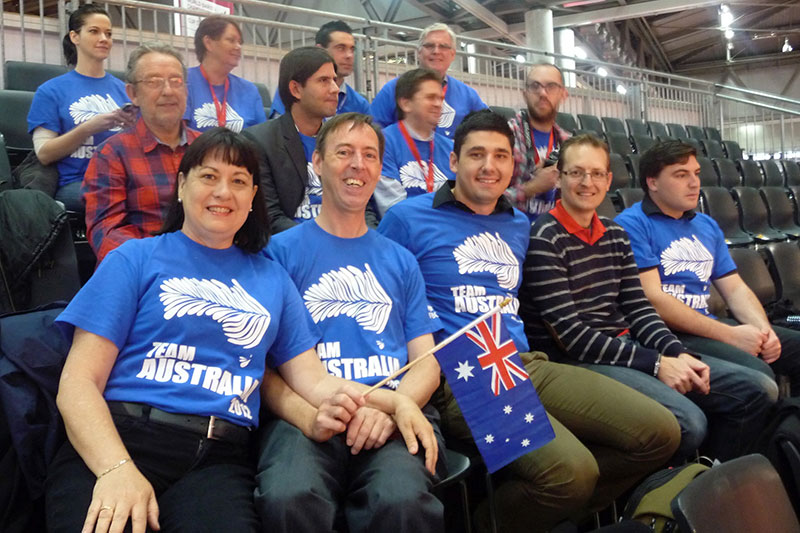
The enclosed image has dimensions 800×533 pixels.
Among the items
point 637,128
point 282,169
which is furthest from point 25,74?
point 637,128

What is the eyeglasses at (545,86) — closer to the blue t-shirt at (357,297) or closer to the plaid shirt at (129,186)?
the blue t-shirt at (357,297)

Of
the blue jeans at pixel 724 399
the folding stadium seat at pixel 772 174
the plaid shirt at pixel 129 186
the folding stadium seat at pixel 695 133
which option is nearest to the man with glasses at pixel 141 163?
the plaid shirt at pixel 129 186

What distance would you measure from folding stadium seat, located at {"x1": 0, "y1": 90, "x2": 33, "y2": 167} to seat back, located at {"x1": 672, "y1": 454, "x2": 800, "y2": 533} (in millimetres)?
3254

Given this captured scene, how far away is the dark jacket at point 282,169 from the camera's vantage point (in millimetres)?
2527

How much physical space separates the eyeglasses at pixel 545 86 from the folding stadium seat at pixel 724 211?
2369 millimetres

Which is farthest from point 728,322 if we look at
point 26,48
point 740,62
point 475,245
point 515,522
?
point 740,62

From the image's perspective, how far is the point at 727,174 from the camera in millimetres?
7020

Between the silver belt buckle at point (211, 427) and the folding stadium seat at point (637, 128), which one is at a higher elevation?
the folding stadium seat at point (637, 128)

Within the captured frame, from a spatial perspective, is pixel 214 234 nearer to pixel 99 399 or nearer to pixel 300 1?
pixel 99 399

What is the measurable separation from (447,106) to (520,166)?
0.74 meters

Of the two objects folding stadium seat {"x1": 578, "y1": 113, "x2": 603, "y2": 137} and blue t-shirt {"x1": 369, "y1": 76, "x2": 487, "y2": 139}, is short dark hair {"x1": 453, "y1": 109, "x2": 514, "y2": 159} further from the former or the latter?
folding stadium seat {"x1": 578, "y1": 113, "x2": 603, "y2": 137}

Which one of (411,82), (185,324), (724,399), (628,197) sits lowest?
(724,399)

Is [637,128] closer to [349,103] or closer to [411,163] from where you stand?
[349,103]

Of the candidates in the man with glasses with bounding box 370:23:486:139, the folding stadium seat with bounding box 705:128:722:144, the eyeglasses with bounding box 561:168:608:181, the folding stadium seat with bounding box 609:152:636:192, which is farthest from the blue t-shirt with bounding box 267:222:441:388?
the folding stadium seat with bounding box 705:128:722:144
